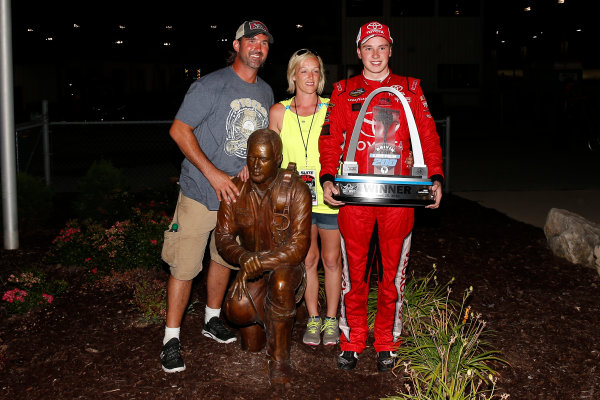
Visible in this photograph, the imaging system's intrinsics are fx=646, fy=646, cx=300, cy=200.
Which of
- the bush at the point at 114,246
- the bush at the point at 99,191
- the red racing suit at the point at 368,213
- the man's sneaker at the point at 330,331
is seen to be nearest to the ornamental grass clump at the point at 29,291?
the bush at the point at 114,246

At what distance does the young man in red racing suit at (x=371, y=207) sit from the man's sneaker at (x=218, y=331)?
815mm

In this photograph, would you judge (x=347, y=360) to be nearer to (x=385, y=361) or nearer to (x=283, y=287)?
(x=385, y=361)

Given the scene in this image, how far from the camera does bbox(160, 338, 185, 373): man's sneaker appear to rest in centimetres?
388

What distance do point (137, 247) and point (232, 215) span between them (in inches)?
87.8

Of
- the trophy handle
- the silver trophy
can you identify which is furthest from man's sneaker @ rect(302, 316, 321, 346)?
the trophy handle

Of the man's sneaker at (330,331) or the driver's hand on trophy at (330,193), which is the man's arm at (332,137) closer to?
the driver's hand on trophy at (330,193)

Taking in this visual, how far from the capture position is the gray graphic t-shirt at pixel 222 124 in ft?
13.0

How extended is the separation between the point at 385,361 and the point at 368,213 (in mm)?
914

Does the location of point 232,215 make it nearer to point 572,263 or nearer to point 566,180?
point 572,263

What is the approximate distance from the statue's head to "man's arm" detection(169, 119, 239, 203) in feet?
0.78

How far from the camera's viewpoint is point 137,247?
5633mm

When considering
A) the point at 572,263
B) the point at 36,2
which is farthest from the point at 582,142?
the point at 36,2

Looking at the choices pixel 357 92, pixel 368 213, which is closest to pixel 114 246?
pixel 368 213

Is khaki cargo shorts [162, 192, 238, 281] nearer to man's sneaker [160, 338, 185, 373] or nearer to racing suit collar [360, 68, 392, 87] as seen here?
man's sneaker [160, 338, 185, 373]
